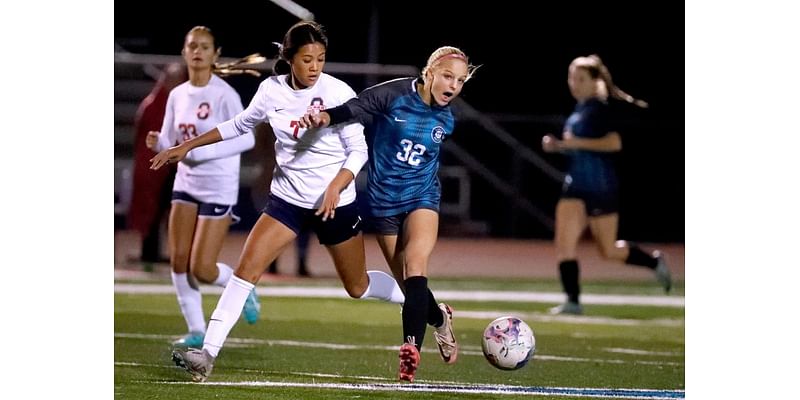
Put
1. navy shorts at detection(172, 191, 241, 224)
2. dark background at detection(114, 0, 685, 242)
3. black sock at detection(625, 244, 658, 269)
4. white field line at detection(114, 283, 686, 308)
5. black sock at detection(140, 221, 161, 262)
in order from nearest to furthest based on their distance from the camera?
1. navy shorts at detection(172, 191, 241, 224)
2. black sock at detection(625, 244, 658, 269)
3. white field line at detection(114, 283, 686, 308)
4. black sock at detection(140, 221, 161, 262)
5. dark background at detection(114, 0, 685, 242)

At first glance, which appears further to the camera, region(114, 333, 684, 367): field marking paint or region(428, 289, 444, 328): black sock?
region(114, 333, 684, 367): field marking paint

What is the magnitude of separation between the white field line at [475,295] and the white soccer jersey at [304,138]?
4.24 m

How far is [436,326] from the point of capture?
586 centimetres

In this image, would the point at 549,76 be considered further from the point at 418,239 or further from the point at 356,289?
the point at 418,239

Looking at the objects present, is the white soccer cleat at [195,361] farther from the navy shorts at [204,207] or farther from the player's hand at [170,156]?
the navy shorts at [204,207]

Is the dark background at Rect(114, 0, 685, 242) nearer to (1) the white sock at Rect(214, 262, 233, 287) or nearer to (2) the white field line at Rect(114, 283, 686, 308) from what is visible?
(2) the white field line at Rect(114, 283, 686, 308)

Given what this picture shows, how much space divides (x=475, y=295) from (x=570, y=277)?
143 centimetres

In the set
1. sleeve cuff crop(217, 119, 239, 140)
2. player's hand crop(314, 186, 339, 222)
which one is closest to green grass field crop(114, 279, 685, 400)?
player's hand crop(314, 186, 339, 222)

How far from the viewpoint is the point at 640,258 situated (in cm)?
919

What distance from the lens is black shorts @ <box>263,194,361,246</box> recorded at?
557cm

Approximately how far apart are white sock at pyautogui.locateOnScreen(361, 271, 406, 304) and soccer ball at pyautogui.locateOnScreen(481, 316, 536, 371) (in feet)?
1.39

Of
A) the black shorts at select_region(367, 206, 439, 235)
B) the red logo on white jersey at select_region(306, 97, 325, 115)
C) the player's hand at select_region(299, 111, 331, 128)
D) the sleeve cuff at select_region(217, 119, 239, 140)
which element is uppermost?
the red logo on white jersey at select_region(306, 97, 325, 115)

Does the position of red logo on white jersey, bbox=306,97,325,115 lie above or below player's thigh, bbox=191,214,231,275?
above
